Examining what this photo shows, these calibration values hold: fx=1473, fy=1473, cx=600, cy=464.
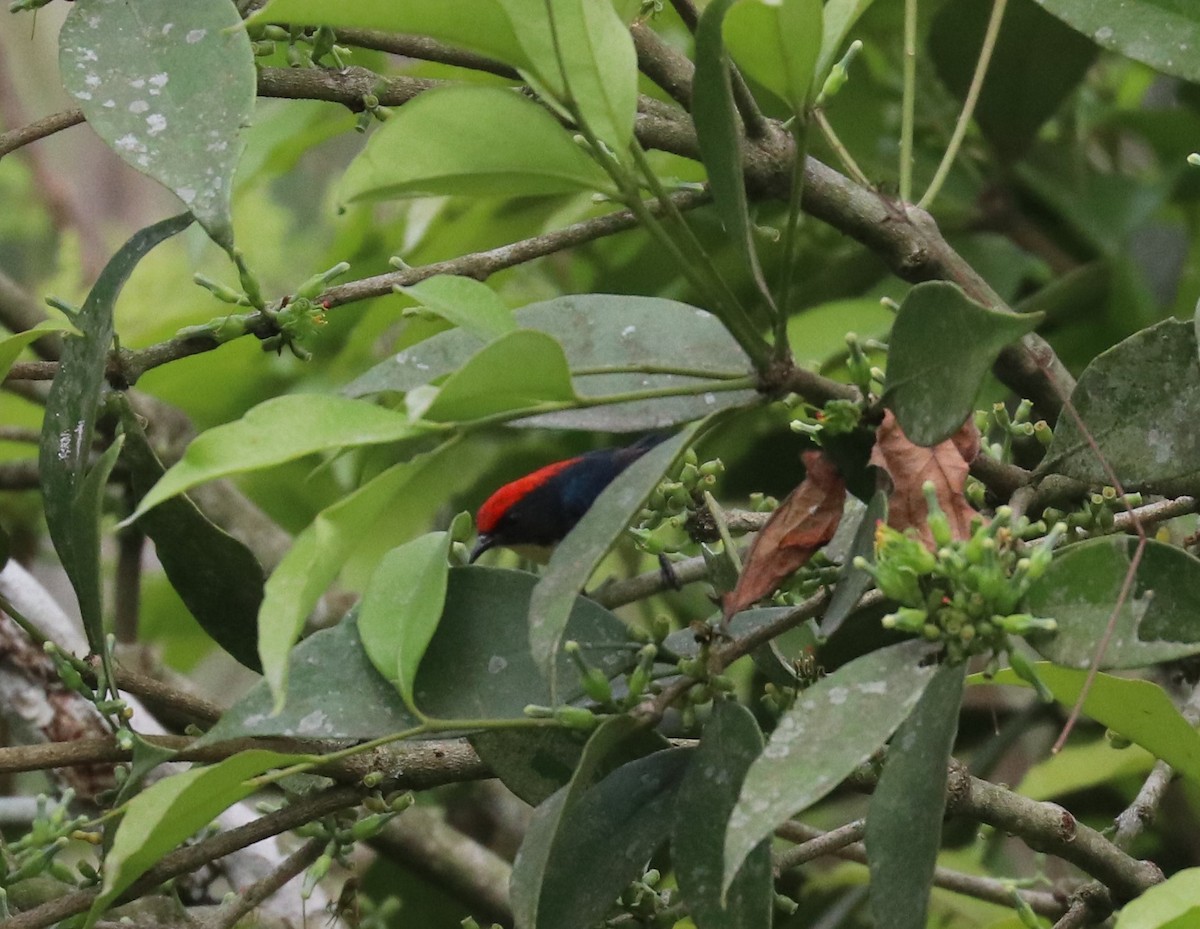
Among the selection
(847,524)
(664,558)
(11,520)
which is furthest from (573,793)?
(11,520)

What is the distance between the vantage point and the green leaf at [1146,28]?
1064mm

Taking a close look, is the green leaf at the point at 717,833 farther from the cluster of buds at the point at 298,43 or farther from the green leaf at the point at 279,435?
the cluster of buds at the point at 298,43

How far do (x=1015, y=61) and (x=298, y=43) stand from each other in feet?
3.73

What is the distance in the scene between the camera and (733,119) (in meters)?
0.81

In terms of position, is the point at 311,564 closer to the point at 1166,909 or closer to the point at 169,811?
the point at 169,811

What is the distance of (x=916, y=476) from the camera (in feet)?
2.81

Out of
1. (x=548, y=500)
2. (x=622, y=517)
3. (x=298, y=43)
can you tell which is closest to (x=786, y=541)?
(x=622, y=517)

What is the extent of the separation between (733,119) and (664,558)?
708mm

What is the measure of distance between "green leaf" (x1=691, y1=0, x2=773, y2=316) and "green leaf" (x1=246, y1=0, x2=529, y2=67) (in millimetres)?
100

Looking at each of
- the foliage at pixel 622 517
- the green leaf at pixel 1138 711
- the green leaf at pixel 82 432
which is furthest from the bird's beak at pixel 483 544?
the green leaf at pixel 1138 711

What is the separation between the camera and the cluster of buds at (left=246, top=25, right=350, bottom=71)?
3.78 feet

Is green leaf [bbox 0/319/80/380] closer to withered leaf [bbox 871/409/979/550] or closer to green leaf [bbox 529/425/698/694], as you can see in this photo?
green leaf [bbox 529/425/698/694]

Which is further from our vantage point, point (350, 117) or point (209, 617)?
point (350, 117)

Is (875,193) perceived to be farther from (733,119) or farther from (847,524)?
(733,119)
